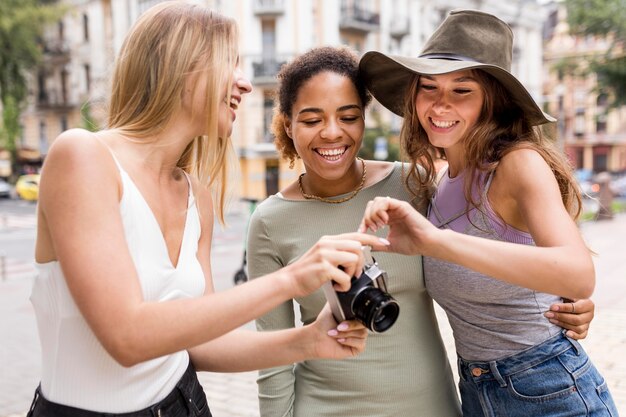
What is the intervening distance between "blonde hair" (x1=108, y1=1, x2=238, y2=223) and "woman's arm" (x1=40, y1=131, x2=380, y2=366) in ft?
0.69

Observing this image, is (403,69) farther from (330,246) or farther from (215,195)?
(330,246)

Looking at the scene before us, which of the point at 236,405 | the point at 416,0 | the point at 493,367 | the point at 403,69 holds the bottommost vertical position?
the point at 236,405

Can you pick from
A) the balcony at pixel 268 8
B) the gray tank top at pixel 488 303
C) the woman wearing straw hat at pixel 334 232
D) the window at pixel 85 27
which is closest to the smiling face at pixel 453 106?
the gray tank top at pixel 488 303

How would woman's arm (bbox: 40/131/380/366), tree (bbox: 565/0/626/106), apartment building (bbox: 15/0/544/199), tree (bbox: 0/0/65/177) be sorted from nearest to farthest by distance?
woman's arm (bbox: 40/131/380/366), tree (bbox: 565/0/626/106), apartment building (bbox: 15/0/544/199), tree (bbox: 0/0/65/177)

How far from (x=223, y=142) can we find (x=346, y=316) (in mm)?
562

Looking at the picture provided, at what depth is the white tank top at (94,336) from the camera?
4.68ft

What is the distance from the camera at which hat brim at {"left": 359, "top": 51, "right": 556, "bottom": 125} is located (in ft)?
6.55

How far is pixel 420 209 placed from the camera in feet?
7.32

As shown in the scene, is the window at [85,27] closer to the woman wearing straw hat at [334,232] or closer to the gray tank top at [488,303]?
the woman wearing straw hat at [334,232]

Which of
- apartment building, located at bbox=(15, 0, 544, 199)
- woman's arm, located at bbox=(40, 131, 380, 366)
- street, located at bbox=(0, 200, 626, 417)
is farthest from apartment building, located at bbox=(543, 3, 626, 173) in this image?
woman's arm, located at bbox=(40, 131, 380, 366)

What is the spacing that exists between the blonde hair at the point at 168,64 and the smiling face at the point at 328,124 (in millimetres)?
657

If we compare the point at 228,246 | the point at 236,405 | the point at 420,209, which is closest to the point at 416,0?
the point at 228,246

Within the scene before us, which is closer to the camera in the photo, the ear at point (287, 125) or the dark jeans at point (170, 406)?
the dark jeans at point (170, 406)

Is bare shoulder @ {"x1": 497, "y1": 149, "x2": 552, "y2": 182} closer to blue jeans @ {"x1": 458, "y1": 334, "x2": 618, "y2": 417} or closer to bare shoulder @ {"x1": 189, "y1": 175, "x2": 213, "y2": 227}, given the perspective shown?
blue jeans @ {"x1": 458, "y1": 334, "x2": 618, "y2": 417}
